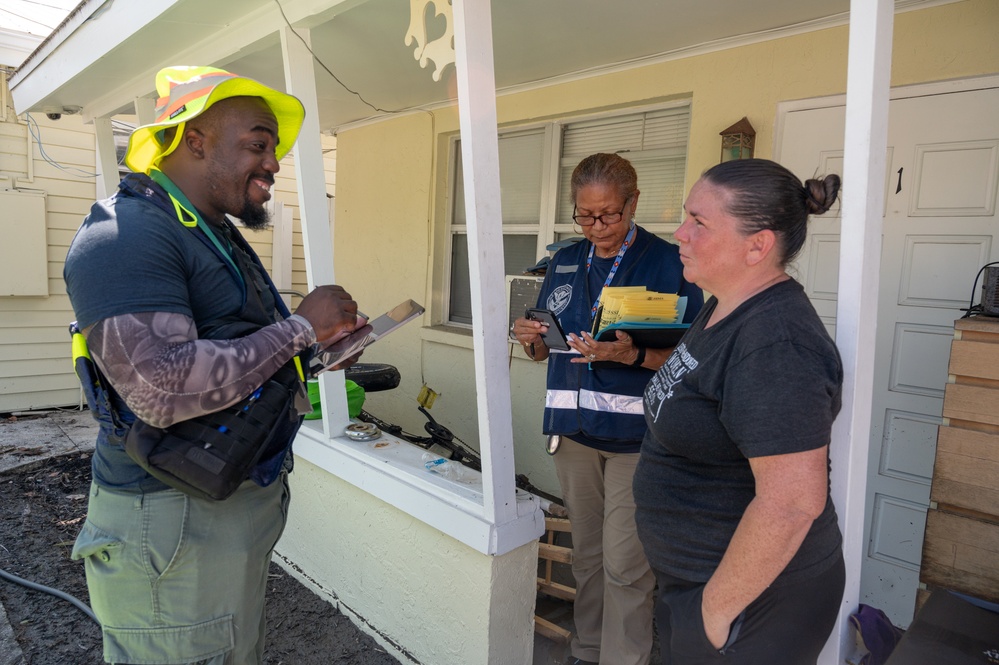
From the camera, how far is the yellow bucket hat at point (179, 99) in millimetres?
1458

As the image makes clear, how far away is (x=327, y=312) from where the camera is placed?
151 centimetres

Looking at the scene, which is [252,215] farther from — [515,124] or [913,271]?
[515,124]

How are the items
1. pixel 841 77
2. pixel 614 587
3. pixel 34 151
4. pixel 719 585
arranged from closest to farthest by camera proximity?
1. pixel 719 585
2. pixel 614 587
3. pixel 841 77
4. pixel 34 151

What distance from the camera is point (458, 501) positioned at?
2.36 metres

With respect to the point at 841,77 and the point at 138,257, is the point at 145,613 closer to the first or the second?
the point at 138,257

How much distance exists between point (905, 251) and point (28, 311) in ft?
25.6

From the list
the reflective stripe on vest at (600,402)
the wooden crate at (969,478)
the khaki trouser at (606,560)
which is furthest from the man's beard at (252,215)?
the wooden crate at (969,478)

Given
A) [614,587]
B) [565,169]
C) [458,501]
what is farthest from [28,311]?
[614,587]

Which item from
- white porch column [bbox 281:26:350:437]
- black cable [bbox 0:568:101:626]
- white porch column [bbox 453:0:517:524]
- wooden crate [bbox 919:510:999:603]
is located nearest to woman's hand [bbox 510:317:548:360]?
white porch column [bbox 453:0:517:524]

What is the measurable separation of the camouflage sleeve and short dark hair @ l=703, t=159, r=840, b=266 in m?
1.09

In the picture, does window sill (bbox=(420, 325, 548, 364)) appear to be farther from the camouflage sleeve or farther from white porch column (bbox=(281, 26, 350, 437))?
the camouflage sleeve

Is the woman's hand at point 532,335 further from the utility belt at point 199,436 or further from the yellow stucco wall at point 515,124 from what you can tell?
the yellow stucco wall at point 515,124

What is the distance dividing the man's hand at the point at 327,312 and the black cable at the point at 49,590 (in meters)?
2.60

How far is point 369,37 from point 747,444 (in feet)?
11.0
